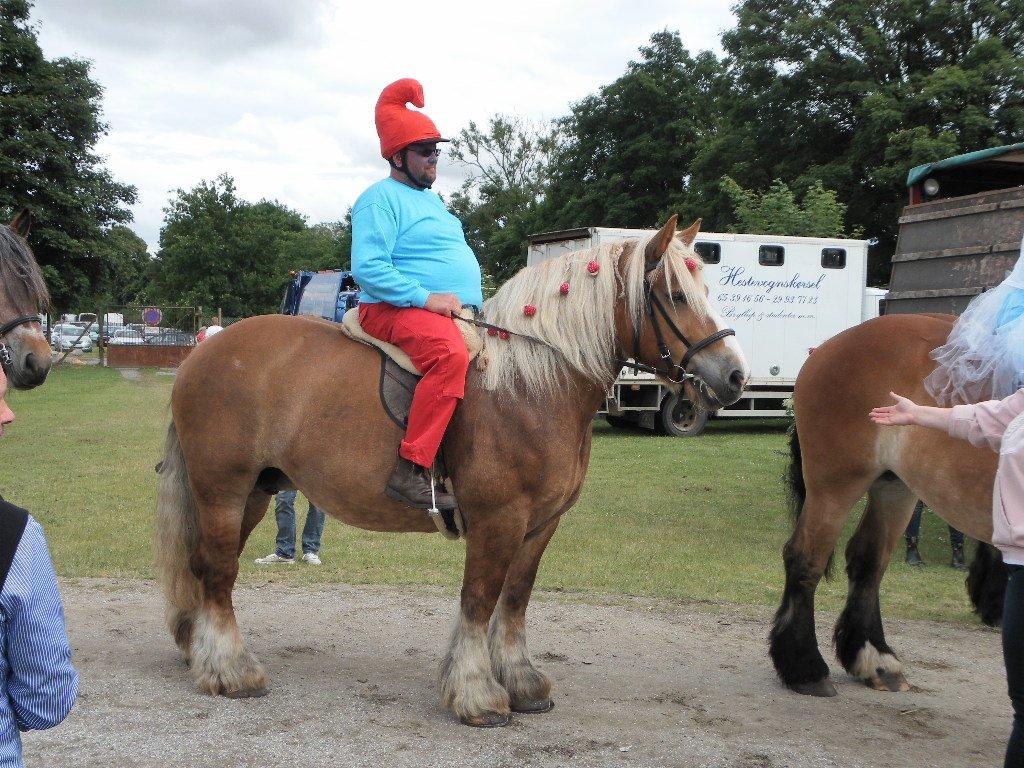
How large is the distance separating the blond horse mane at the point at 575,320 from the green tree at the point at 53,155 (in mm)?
31395

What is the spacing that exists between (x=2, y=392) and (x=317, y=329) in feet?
8.69

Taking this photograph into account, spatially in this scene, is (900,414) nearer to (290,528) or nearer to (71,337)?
(290,528)

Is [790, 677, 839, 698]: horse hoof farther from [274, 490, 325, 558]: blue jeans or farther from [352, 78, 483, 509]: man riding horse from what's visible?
[274, 490, 325, 558]: blue jeans

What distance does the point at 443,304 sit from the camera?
4.06 metres

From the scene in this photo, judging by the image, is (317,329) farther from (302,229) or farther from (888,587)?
(302,229)

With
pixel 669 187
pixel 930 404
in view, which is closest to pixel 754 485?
pixel 930 404

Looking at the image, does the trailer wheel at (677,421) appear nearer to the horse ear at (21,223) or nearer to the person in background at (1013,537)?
the horse ear at (21,223)

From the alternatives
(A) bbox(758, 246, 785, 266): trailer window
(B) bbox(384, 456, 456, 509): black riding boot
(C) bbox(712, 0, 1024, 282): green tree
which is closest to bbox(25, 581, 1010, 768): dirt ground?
(B) bbox(384, 456, 456, 509): black riding boot

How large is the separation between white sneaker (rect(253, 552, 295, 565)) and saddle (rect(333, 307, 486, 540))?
335 cm

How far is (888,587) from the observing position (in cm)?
678

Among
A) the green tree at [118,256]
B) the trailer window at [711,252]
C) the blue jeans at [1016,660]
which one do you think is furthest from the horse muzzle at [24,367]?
the green tree at [118,256]

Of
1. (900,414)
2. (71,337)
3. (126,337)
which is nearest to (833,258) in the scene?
Result: (900,414)

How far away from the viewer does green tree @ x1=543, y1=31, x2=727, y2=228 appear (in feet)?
A: 126

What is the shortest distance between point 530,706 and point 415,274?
6.88 feet
